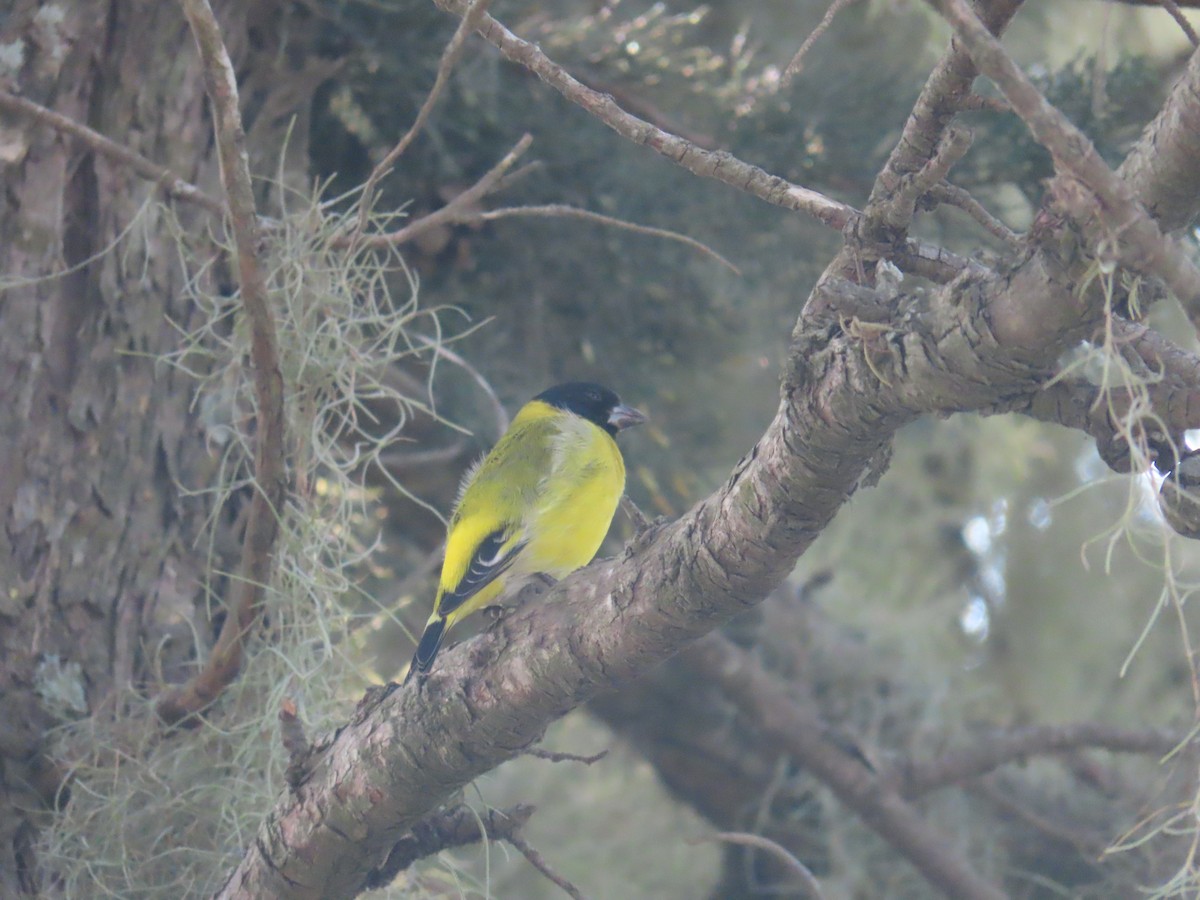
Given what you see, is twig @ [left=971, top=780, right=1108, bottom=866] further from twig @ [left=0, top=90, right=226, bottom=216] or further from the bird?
twig @ [left=0, top=90, right=226, bottom=216]

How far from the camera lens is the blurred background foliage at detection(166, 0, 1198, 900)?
335 centimetres

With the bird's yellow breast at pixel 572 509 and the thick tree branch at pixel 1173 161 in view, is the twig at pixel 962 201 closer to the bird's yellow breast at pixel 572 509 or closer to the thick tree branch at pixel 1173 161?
the thick tree branch at pixel 1173 161

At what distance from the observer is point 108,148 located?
2.27 meters

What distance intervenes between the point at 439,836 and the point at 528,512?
91 centimetres

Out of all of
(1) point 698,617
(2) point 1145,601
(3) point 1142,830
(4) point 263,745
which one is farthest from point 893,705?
(1) point 698,617

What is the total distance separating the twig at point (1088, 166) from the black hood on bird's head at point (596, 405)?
2.35 meters

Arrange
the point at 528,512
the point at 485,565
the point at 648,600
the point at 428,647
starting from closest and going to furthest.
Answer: the point at 648,600 → the point at 428,647 → the point at 485,565 → the point at 528,512

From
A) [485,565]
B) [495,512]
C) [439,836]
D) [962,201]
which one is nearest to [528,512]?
[495,512]

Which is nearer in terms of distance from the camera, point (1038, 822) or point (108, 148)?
point (108, 148)

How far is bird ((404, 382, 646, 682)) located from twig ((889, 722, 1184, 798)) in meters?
1.44

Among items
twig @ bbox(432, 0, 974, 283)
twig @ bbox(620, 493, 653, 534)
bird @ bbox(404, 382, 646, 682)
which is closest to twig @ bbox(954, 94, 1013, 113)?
twig @ bbox(432, 0, 974, 283)

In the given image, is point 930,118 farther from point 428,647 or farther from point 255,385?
point 428,647

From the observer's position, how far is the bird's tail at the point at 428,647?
2189 mm

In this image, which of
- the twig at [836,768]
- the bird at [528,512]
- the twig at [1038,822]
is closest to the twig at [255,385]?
the bird at [528,512]
